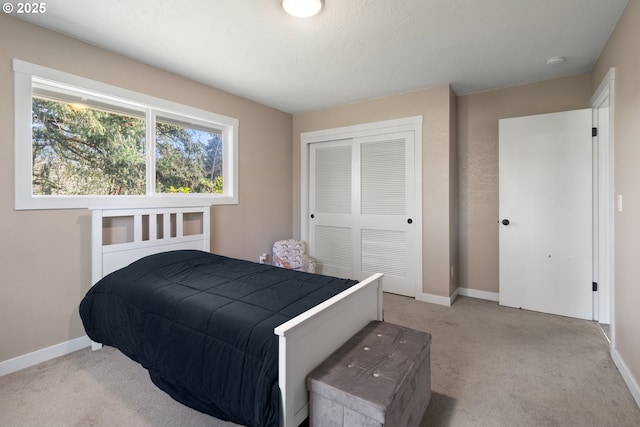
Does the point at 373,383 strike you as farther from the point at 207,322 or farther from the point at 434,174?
the point at 434,174

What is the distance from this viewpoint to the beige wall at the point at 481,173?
131 inches

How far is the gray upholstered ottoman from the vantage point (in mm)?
1148

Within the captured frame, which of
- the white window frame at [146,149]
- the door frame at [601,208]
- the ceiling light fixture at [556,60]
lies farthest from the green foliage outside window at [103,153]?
the door frame at [601,208]

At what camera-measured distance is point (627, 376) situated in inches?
73.7

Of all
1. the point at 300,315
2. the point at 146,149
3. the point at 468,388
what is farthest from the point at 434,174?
the point at 146,149

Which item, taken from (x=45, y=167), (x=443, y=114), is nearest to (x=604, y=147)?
(x=443, y=114)

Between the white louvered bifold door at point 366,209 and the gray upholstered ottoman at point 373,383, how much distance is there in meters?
2.10

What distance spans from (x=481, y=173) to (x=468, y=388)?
96.8 inches

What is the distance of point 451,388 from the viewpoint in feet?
6.14

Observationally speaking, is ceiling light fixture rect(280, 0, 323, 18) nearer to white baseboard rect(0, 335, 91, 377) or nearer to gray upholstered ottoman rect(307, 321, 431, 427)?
gray upholstered ottoman rect(307, 321, 431, 427)

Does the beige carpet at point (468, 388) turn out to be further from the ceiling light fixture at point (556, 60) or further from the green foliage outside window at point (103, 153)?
the ceiling light fixture at point (556, 60)

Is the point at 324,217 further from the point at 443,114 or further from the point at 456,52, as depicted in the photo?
the point at 456,52

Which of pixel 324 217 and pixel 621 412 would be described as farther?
pixel 324 217

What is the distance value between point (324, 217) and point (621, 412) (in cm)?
324
